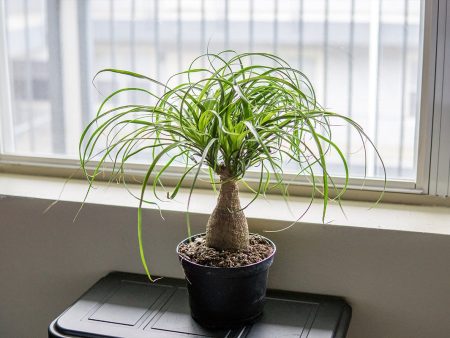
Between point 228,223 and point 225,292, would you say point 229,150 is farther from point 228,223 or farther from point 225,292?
point 225,292

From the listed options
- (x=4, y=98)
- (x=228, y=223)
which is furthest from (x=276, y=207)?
(x=4, y=98)

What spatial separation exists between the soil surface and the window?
0.46 m

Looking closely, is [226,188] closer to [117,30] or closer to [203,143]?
[203,143]

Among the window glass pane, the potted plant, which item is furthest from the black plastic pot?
the window glass pane

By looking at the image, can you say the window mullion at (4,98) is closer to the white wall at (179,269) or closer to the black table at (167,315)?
the white wall at (179,269)

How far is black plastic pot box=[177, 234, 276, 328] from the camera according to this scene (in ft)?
4.96

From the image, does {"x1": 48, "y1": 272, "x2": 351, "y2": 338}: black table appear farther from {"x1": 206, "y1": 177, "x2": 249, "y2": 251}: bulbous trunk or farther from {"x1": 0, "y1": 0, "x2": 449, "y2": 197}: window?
{"x1": 0, "y1": 0, "x2": 449, "y2": 197}: window

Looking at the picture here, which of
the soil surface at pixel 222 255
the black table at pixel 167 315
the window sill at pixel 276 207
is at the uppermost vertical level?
the window sill at pixel 276 207

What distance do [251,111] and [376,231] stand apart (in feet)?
1.40

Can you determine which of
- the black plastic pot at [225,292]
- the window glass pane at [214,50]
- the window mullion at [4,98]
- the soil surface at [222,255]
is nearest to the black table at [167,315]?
the black plastic pot at [225,292]

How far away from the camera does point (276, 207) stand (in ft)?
6.00

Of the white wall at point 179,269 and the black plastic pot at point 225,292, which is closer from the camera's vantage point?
the black plastic pot at point 225,292

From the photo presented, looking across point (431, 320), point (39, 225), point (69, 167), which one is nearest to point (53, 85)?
point (69, 167)

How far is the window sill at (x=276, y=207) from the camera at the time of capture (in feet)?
5.57
